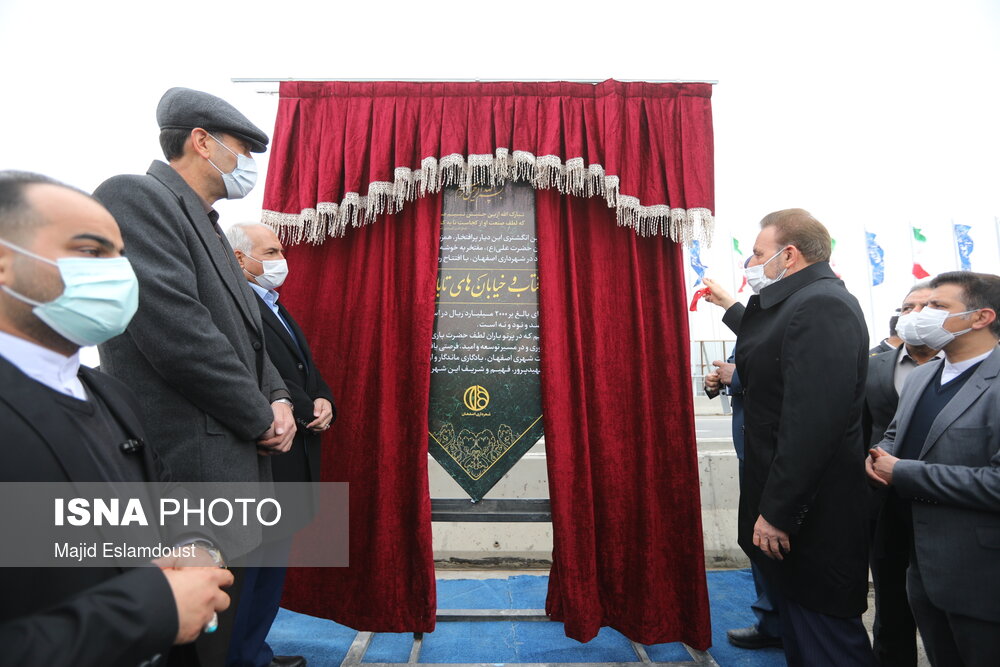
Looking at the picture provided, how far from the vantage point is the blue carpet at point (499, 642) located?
233 centimetres

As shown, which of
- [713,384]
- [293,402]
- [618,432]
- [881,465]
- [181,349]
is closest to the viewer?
[181,349]

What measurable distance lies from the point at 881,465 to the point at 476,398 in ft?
5.01

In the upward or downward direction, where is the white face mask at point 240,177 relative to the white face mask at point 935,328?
upward

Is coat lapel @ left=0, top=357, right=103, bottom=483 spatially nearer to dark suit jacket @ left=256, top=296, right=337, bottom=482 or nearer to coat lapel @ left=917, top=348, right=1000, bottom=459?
dark suit jacket @ left=256, top=296, right=337, bottom=482

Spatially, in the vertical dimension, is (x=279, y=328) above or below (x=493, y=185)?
below

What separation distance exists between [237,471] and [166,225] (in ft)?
2.23

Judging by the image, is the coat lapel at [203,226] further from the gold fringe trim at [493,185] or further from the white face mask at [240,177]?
the gold fringe trim at [493,185]

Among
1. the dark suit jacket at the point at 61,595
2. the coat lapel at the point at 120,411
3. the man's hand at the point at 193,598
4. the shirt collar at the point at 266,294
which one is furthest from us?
the shirt collar at the point at 266,294

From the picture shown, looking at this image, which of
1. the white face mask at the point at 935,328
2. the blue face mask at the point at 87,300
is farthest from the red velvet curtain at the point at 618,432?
the blue face mask at the point at 87,300

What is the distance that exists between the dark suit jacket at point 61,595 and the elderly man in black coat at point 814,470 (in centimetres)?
159

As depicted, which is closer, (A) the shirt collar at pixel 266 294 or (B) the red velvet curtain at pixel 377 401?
(A) the shirt collar at pixel 266 294

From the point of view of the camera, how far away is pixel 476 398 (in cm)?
246

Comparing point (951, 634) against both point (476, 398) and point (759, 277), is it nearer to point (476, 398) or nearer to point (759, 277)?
point (759, 277)

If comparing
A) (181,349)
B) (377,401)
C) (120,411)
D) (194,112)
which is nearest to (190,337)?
(181,349)
